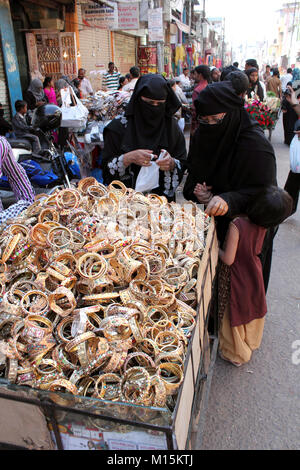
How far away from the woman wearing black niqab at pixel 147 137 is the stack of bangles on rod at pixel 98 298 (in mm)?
758

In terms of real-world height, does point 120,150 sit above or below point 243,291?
above

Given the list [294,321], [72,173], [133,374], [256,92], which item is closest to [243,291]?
[294,321]

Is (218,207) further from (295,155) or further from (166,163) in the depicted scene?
(295,155)

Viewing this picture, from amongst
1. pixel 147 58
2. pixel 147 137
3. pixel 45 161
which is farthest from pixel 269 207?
pixel 147 58

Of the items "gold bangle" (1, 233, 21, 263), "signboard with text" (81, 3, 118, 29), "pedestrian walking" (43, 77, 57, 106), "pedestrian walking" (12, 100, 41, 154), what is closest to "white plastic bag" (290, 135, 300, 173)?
"pedestrian walking" (12, 100, 41, 154)

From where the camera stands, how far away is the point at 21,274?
1.75 meters

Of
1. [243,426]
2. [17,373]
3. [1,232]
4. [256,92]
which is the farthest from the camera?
[256,92]

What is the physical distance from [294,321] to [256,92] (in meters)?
8.57

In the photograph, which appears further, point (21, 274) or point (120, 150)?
point (120, 150)

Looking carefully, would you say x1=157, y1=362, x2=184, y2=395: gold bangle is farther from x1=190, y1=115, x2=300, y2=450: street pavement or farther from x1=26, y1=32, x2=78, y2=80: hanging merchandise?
x1=26, y1=32, x2=78, y2=80: hanging merchandise

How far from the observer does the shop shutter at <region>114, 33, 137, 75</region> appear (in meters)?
17.6

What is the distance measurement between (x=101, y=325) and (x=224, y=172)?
1436 mm

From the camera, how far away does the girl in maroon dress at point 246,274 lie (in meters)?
2.24
